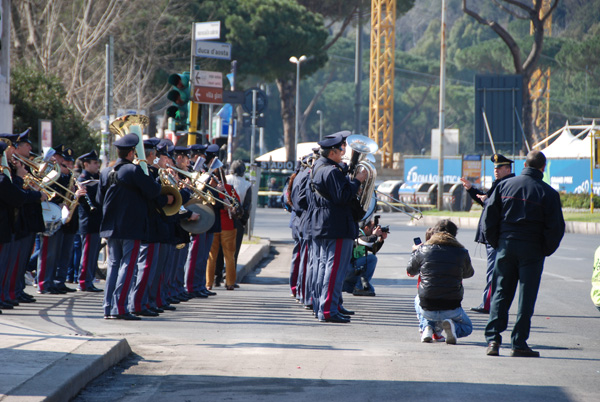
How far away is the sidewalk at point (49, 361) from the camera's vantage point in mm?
5508

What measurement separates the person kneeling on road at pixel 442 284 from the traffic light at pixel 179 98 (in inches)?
263

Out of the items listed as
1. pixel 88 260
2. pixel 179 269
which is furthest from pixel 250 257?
pixel 179 269

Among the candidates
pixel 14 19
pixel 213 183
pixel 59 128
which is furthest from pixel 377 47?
pixel 213 183

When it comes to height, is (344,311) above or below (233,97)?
below

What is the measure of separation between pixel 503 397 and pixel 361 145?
428 cm

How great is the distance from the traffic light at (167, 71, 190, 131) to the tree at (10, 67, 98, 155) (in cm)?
868

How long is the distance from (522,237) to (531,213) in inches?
7.6

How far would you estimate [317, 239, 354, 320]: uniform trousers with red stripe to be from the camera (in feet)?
30.8

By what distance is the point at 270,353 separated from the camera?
7469mm

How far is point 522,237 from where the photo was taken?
743 cm

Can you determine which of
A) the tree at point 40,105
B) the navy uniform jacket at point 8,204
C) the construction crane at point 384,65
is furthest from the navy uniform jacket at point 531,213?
the construction crane at point 384,65

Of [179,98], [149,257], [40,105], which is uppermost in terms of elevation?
[40,105]

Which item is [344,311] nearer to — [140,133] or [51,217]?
[140,133]

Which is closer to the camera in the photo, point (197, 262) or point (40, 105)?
point (197, 262)
